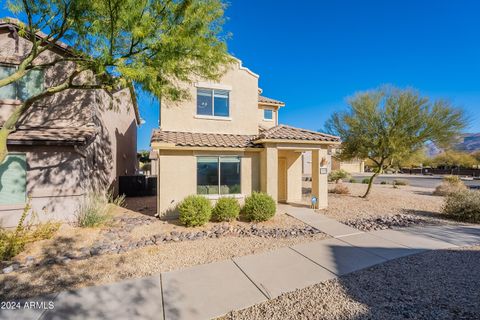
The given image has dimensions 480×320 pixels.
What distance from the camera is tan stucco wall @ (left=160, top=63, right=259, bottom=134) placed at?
1091 centimetres

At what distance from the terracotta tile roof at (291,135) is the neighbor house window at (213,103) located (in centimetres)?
243

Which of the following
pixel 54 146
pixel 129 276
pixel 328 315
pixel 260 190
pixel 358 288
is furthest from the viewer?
pixel 260 190

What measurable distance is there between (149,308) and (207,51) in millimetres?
6994

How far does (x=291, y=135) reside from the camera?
11148mm

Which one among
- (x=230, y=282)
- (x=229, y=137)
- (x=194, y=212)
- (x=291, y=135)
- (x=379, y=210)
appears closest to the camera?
(x=230, y=282)

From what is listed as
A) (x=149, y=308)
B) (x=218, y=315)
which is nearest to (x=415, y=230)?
(x=218, y=315)

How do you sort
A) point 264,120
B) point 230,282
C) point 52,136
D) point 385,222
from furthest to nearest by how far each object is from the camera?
point 264,120 → point 385,222 → point 52,136 → point 230,282

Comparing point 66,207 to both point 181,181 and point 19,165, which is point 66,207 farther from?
point 181,181

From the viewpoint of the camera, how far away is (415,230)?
27.8ft

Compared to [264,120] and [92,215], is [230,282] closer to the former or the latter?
[92,215]

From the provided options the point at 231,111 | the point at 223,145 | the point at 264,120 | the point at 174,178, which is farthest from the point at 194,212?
the point at 264,120

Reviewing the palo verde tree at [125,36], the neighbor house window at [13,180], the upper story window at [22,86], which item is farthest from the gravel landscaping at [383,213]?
the upper story window at [22,86]

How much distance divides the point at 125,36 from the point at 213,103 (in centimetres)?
522

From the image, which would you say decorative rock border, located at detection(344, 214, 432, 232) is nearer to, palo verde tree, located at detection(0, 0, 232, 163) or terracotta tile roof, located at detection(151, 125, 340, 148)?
terracotta tile roof, located at detection(151, 125, 340, 148)
